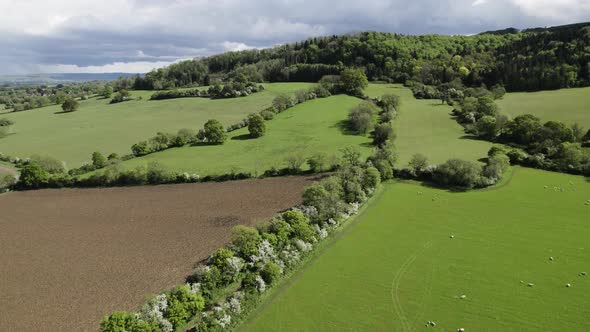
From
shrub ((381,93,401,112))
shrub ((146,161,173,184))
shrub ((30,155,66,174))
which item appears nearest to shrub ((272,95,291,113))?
shrub ((381,93,401,112))

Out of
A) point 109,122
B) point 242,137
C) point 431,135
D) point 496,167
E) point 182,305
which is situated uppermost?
point 431,135

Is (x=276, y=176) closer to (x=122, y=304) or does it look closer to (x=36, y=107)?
(x=122, y=304)

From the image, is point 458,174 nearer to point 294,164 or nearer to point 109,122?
point 294,164

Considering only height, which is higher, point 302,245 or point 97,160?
point 97,160

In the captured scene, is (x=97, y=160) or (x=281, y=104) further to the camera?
(x=281, y=104)

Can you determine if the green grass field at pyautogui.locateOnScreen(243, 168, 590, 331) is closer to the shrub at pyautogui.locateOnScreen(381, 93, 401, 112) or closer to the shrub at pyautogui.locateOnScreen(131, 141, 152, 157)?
the shrub at pyautogui.locateOnScreen(381, 93, 401, 112)

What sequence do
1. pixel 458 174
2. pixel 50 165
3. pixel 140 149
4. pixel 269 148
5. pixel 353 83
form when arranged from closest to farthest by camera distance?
pixel 458 174, pixel 50 165, pixel 269 148, pixel 140 149, pixel 353 83

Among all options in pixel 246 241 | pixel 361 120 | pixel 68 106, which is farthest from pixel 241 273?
pixel 68 106
